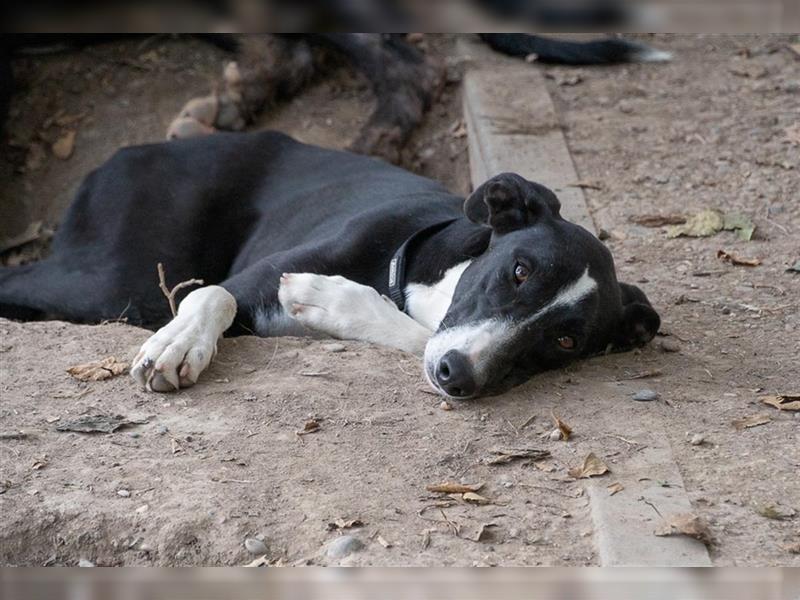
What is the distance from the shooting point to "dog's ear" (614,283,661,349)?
148 inches

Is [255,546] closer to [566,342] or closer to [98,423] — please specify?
[98,423]

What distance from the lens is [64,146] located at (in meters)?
7.09

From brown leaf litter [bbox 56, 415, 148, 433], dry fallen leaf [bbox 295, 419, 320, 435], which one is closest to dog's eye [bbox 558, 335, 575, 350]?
dry fallen leaf [bbox 295, 419, 320, 435]

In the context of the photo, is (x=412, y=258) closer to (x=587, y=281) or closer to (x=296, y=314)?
(x=296, y=314)

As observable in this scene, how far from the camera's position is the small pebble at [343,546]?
8.14 ft

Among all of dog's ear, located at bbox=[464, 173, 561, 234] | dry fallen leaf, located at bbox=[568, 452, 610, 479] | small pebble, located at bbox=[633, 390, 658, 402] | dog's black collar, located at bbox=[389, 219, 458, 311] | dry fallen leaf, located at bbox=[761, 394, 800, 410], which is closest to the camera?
dry fallen leaf, located at bbox=[568, 452, 610, 479]

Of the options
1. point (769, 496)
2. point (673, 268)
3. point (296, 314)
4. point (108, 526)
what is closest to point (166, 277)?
point (296, 314)

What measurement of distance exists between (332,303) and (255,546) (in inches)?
61.4

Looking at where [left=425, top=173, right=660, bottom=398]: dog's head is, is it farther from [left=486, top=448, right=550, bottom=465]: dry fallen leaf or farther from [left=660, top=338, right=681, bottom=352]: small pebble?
[left=486, top=448, right=550, bottom=465]: dry fallen leaf

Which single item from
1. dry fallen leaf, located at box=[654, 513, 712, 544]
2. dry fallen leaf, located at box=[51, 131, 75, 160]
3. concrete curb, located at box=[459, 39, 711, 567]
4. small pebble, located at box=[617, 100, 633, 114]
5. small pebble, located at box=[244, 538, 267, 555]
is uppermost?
dry fallen leaf, located at box=[654, 513, 712, 544]

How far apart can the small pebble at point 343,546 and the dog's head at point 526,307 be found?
2.98ft

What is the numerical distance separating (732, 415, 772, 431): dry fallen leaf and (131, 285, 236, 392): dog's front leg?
64.6 inches

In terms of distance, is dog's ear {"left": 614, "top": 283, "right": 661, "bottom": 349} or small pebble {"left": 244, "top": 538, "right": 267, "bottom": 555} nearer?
small pebble {"left": 244, "top": 538, "right": 267, "bottom": 555}

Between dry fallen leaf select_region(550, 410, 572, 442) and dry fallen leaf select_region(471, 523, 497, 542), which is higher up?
dry fallen leaf select_region(471, 523, 497, 542)
